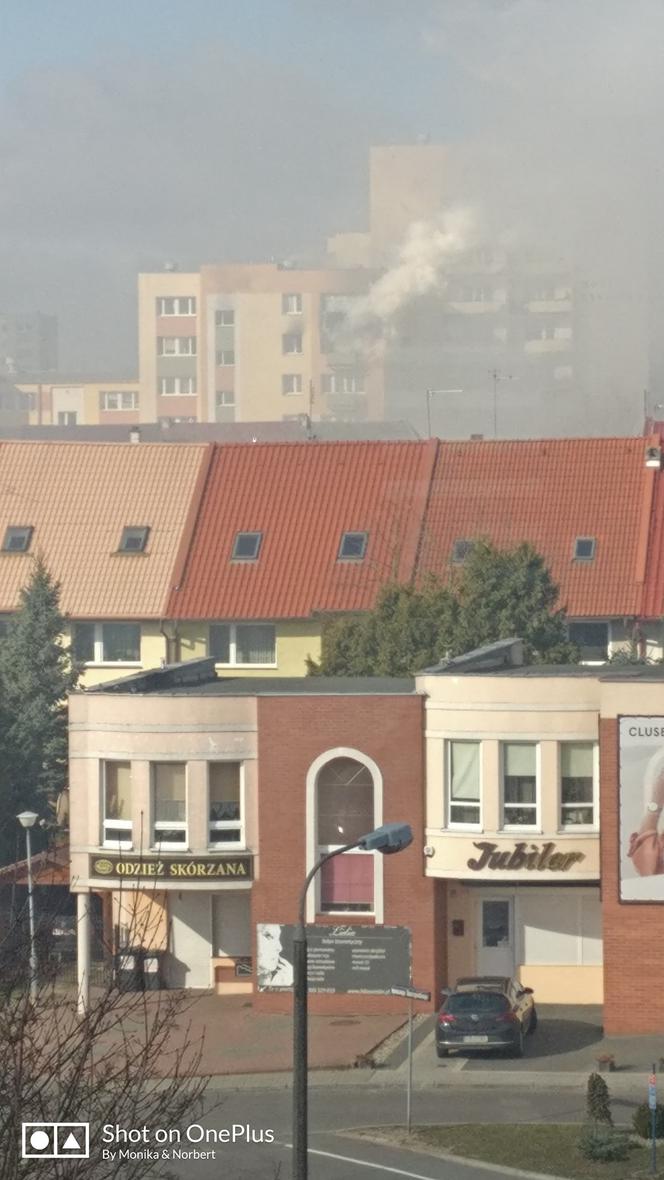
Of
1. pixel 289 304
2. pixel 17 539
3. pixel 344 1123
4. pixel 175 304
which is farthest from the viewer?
pixel 175 304

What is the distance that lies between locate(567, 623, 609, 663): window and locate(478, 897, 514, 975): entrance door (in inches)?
1005

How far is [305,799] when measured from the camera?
35.5 m

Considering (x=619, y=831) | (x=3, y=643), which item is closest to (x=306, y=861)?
(x=619, y=831)

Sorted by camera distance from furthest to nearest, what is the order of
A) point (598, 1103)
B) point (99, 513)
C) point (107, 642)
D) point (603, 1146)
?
point (99, 513)
point (107, 642)
point (598, 1103)
point (603, 1146)

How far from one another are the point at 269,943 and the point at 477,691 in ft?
17.5

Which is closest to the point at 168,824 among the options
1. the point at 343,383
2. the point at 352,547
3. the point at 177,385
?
the point at 352,547

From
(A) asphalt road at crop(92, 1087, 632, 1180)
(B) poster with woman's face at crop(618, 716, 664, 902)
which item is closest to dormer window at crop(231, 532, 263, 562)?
(B) poster with woman's face at crop(618, 716, 664, 902)

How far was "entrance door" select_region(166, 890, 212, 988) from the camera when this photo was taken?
37375mm

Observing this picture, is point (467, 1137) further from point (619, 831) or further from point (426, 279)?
point (426, 279)

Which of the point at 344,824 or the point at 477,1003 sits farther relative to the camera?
the point at 344,824

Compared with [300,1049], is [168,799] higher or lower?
higher

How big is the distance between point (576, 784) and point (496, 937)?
123 inches

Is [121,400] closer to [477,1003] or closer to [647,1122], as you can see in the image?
[477,1003]

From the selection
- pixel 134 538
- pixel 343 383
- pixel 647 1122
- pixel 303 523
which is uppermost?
pixel 343 383
